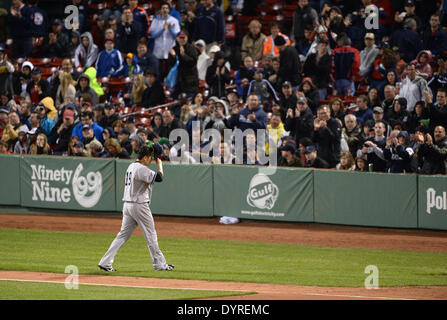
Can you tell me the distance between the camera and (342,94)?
2128 centimetres

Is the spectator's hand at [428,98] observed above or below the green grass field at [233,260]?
above

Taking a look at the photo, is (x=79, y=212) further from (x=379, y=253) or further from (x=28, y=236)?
(x=379, y=253)

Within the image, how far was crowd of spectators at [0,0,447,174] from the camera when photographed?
18766mm

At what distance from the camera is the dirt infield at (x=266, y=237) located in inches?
456

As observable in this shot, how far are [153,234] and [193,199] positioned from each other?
24.0 feet

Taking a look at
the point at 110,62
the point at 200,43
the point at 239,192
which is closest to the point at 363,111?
the point at 239,192

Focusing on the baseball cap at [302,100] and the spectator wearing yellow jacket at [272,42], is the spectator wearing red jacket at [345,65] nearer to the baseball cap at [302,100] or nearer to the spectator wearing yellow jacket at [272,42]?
the baseball cap at [302,100]

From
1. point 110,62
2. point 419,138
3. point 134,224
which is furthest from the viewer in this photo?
point 110,62

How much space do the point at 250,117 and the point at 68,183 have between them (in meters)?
5.03

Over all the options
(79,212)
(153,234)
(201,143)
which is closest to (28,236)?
(79,212)

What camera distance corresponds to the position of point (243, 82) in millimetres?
22016

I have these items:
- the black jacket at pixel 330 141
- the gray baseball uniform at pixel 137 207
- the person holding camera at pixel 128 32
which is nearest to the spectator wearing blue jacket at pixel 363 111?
the black jacket at pixel 330 141

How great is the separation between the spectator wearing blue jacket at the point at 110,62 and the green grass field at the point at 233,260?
6.96 meters

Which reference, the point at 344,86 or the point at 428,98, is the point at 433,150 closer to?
the point at 428,98
